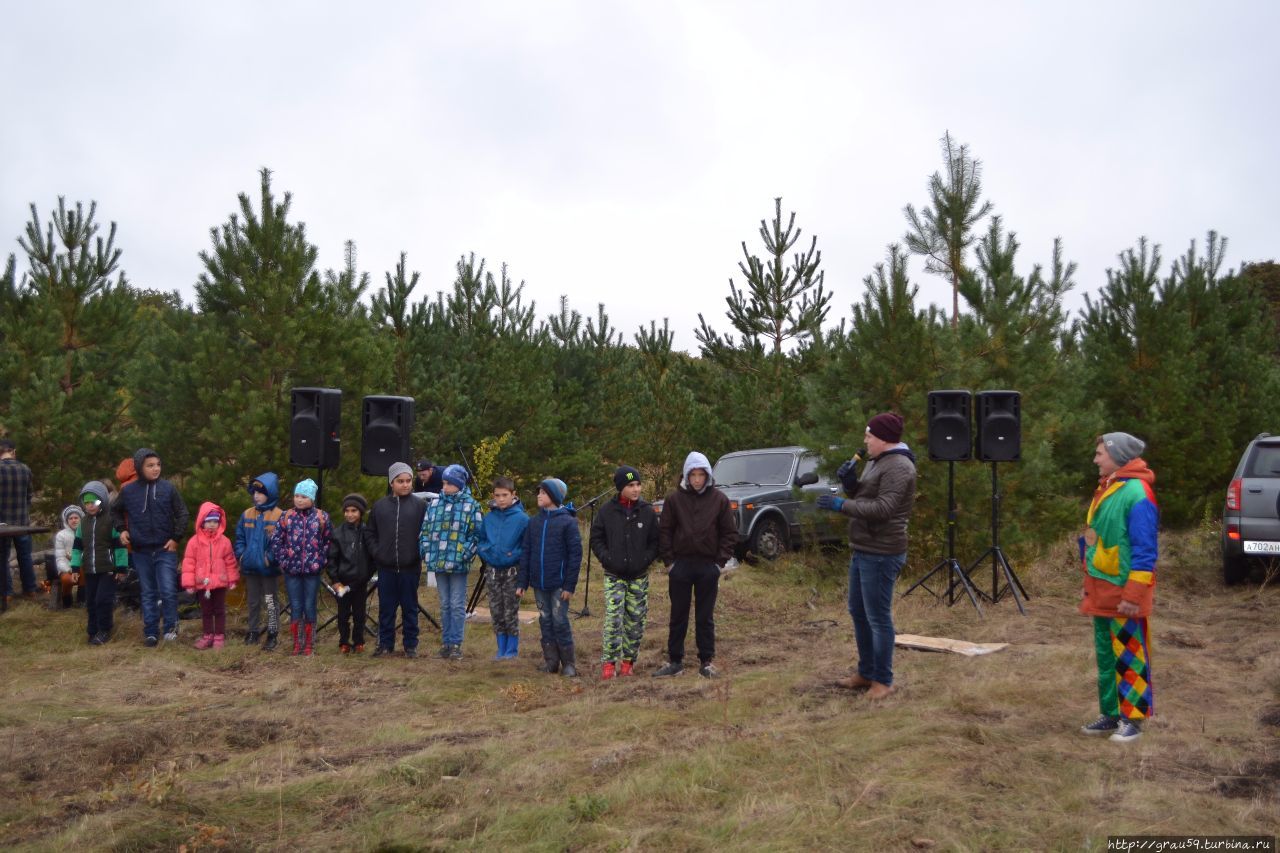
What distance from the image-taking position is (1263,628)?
8.15 m

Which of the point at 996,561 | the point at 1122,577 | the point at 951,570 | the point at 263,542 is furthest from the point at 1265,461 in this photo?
the point at 263,542

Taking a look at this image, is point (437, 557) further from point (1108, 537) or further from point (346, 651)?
point (1108, 537)

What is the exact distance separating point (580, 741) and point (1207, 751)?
2.92m

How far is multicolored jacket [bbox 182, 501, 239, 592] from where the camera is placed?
8.46 meters

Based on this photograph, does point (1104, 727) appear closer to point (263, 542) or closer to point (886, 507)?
point (886, 507)

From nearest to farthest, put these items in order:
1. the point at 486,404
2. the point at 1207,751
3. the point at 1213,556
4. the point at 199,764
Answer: the point at 1207,751
the point at 199,764
the point at 1213,556
the point at 486,404

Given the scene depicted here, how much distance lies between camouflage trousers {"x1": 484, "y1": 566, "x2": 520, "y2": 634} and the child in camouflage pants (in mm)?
800

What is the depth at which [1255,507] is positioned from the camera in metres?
9.69

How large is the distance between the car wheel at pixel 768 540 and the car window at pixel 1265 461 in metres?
5.28

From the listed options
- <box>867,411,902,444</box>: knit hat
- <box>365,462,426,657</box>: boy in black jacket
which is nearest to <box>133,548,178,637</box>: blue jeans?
<box>365,462,426,657</box>: boy in black jacket

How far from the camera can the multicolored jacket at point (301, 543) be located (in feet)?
26.5

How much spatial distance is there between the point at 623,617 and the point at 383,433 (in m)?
3.40

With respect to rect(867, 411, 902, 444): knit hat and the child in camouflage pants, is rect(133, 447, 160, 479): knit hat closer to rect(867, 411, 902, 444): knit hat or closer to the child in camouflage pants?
the child in camouflage pants

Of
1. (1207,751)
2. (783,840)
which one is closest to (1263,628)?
(1207,751)
